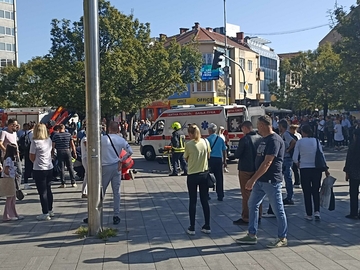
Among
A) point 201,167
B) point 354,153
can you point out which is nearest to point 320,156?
point 354,153

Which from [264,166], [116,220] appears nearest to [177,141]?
[116,220]

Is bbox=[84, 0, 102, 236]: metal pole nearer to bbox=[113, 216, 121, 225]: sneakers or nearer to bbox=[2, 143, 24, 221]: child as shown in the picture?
bbox=[113, 216, 121, 225]: sneakers

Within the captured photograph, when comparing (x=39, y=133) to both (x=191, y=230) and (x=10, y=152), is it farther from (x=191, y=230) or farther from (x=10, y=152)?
(x=191, y=230)

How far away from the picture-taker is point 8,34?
80.9 m

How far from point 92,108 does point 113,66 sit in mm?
21749

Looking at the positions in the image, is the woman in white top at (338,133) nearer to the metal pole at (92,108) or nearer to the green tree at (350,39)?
the green tree at (350,39)

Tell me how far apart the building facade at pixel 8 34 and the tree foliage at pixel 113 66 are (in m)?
52.5

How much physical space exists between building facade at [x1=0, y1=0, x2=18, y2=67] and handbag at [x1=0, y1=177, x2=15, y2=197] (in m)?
75.6

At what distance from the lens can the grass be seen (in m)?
7.39

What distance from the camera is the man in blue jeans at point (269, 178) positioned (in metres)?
6.64

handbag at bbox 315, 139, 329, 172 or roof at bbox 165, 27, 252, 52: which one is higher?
roof at bbox 165, 27, 252, 52

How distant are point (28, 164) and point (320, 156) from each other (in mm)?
8882

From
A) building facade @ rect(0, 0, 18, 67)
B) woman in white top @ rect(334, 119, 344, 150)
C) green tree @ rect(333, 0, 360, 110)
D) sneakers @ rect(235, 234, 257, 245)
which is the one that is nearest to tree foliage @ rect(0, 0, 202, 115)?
woman in white top @ rect(334, 119, 344, 150)

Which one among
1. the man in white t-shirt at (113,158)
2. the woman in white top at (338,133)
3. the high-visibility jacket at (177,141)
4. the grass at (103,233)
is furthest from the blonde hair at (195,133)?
the woman in white top at (338,133)
